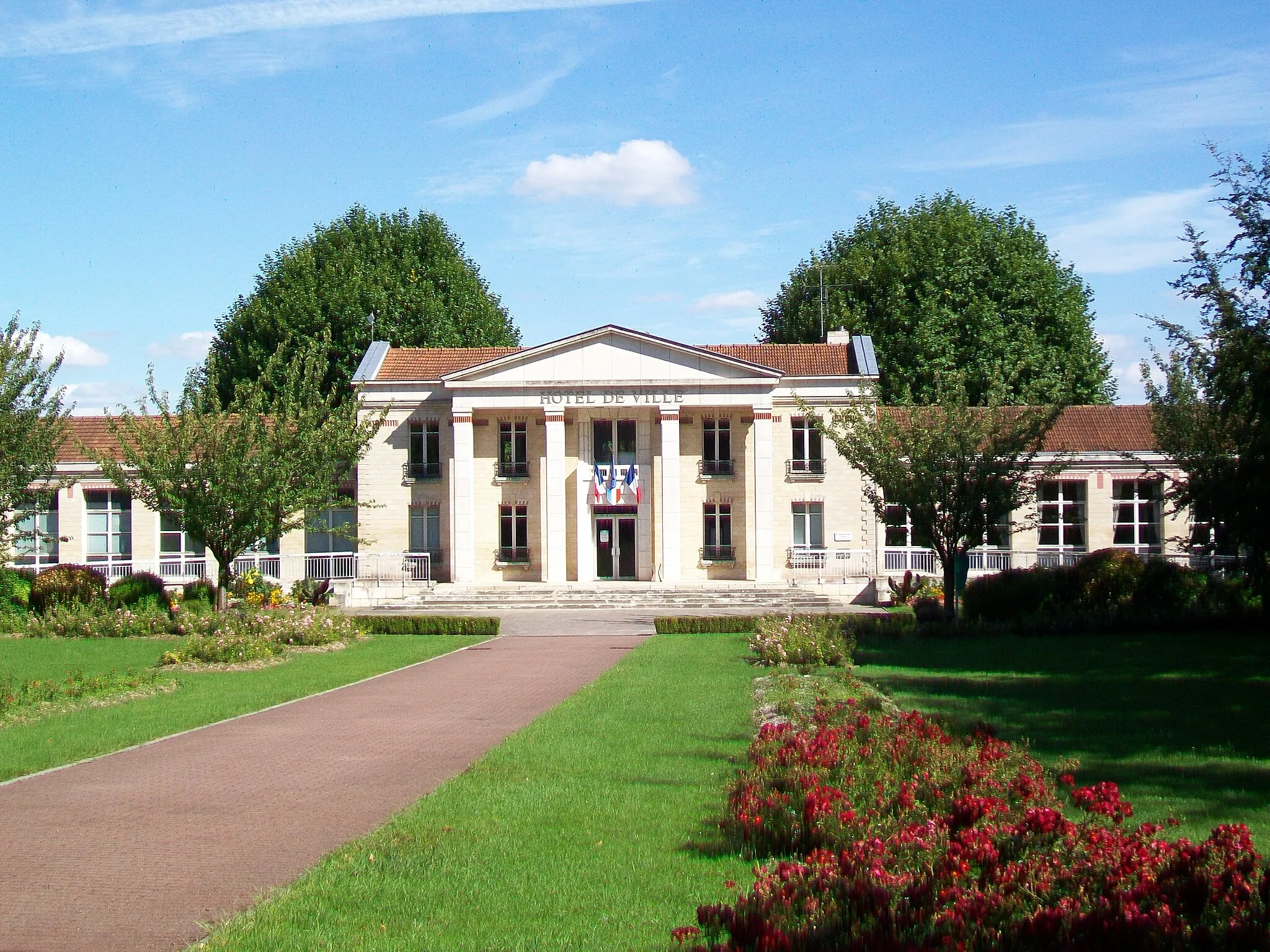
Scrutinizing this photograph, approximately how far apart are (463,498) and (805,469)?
12.5m

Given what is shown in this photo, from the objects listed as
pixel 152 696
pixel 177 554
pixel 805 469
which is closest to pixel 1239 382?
pixel 152 696

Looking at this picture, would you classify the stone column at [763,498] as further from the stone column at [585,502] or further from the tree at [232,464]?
the tree at [232,464]

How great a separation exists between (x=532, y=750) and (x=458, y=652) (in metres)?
13.2

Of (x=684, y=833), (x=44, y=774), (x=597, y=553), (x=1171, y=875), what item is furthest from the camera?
(x=597, y=553)

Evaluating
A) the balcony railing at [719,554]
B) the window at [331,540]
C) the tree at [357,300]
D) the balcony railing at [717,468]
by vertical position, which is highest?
the tree at [357,300]

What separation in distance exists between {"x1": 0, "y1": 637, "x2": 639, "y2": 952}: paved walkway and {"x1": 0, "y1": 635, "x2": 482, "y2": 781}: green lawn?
544 millimetres

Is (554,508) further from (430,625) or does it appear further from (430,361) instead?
(430,625)

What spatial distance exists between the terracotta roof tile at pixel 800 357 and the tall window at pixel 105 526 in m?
22.4

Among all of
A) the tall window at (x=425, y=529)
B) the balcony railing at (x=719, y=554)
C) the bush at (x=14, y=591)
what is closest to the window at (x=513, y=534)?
the tall window at (x=425, y=529)

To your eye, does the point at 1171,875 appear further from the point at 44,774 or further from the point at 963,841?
the point at 44,774

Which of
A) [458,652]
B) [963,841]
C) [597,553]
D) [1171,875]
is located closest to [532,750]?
[963,841]

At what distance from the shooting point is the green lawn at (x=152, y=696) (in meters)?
13.1

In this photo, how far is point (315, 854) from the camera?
8352 millimetres

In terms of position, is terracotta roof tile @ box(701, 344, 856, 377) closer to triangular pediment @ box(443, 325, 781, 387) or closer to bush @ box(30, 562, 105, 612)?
triangular pediment @ box(443, 325, 781, 387)
